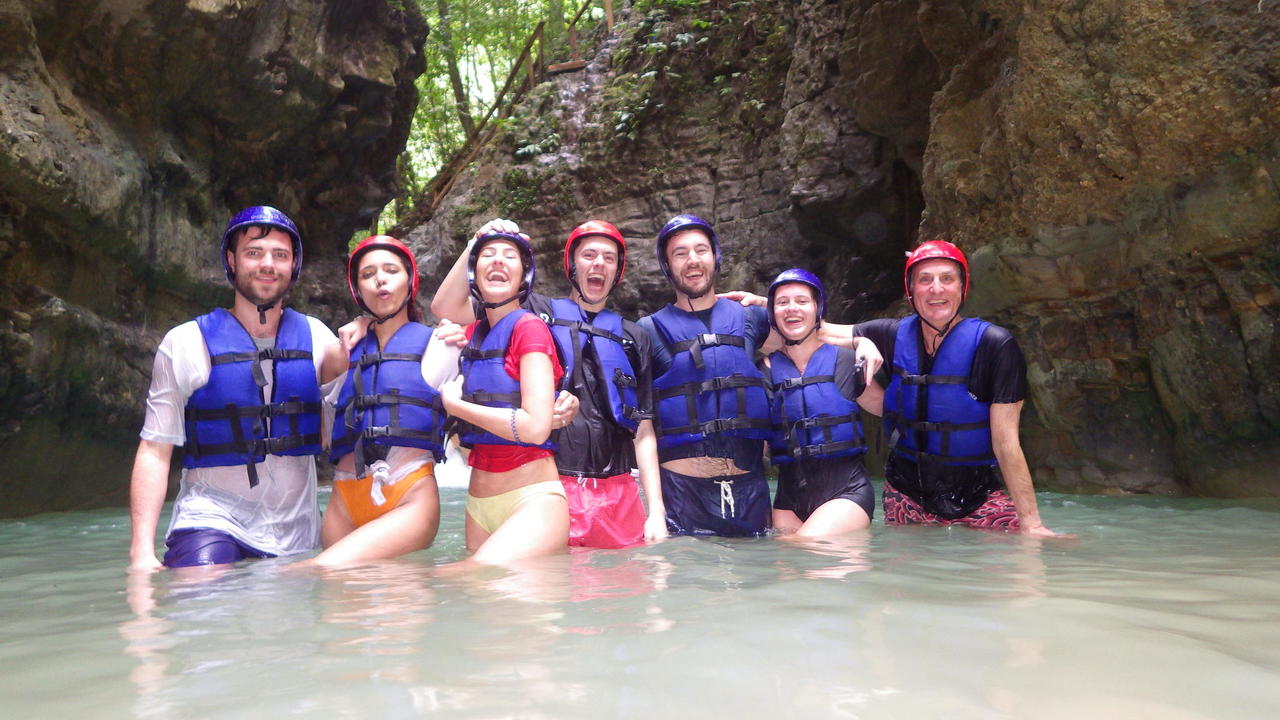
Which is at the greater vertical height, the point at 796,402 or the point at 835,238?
the point at 835,238

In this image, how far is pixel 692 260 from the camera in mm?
5336

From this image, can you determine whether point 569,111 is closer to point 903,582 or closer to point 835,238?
point 835,238

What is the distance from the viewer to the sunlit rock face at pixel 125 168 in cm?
838

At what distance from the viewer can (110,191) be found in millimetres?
9383

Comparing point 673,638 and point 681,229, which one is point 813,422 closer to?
point 681,229

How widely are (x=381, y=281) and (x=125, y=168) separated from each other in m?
7.19

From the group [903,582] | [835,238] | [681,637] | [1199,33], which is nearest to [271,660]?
[681,637]

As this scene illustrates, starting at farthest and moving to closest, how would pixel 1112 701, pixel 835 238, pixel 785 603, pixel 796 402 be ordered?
pixel 835 238 → pixel 796 402 → pixel 785 603 → pixel 1112 701

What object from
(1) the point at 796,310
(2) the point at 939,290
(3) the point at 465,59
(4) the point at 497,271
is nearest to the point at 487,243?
(4) the point at 497,271

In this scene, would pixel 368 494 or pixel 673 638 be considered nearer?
pixel 673 638

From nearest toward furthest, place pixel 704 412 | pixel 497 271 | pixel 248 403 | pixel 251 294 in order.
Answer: pixel 497 271
pixel 248 403
pixel 251 294
pixel 704 412

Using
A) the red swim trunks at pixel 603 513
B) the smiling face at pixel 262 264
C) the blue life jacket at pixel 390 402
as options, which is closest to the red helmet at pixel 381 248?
the blue life jacket at pixel 390 402

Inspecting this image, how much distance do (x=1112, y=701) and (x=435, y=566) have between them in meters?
2.95

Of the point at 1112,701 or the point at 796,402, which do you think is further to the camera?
the point at 796,402
